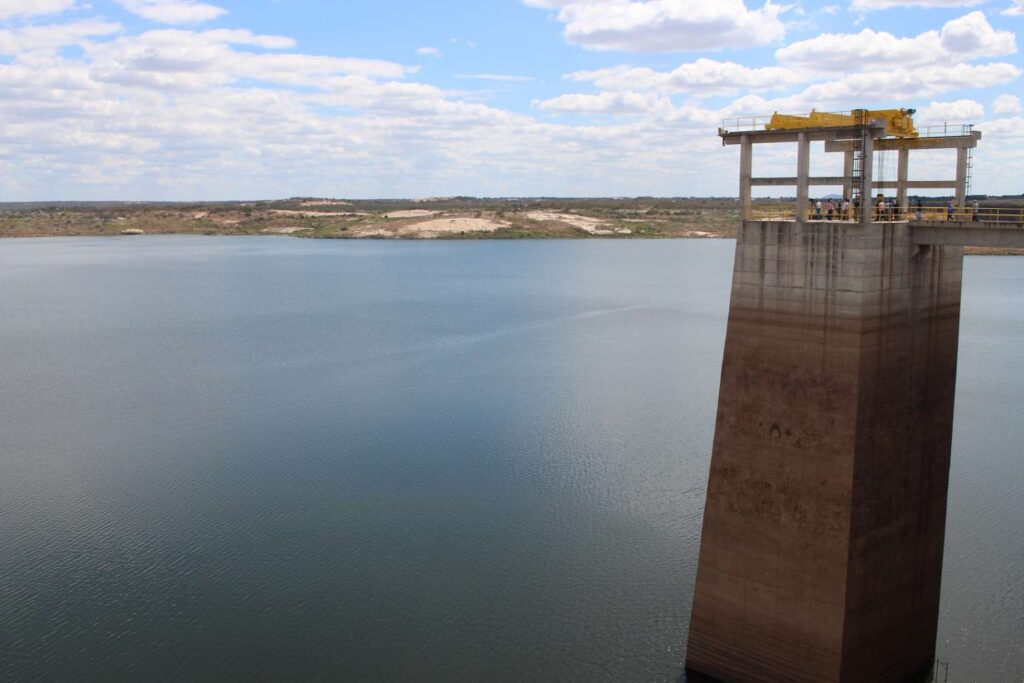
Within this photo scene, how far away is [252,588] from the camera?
2489cm

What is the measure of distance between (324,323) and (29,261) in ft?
282

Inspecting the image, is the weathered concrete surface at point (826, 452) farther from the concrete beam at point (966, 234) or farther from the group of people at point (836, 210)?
the group of people at point (836, 210)

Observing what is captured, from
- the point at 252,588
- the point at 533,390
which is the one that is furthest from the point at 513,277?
the point at 252,588

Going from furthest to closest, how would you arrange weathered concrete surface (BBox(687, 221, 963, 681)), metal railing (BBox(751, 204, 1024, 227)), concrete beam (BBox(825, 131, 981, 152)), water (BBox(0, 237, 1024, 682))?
water (BBox(0, 237, 1024, 682)), concrete beam (BBox(825, 131, 981, 152)), metal railing (BBox(751, 204, 1024, 227)), weathered concrete surface (BBox(687, 221, 963, 681))

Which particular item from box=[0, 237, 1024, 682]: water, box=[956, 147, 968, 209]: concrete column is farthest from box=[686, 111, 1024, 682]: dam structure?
box=[0, 237, 1024, 682]: water

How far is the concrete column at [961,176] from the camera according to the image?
19344 millimetres

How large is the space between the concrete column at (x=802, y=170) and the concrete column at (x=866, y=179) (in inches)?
41.7

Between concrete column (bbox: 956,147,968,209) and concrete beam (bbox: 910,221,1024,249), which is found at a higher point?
concrete column (bbox: 956,147,968,209)

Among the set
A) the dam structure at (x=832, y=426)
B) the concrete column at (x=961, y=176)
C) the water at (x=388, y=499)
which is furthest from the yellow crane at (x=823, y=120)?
the water at (x=388, y=499)

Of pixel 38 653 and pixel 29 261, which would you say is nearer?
pixel 38 653

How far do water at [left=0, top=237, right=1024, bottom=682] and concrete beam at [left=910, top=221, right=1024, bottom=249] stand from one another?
10115 millimetres

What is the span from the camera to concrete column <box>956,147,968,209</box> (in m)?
19.3

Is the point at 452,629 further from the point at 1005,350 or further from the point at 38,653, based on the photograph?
the point at 1005,350

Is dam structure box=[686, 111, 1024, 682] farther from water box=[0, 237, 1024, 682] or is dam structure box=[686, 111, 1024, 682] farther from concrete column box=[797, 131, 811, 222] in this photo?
water box=[0, 237, 1024, 682]
